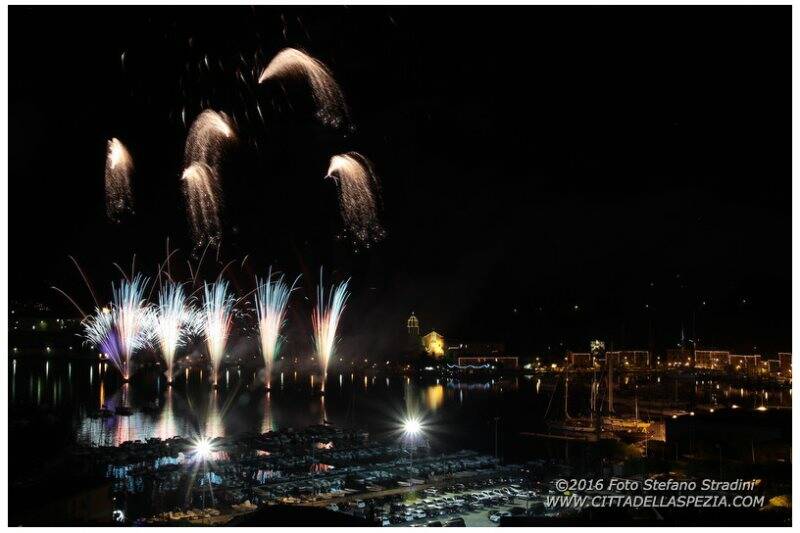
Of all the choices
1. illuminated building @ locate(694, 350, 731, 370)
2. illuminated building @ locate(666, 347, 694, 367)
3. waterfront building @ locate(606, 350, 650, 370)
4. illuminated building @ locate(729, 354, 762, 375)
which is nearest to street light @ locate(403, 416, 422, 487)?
illuminated building @ locate(729, 354, 762, 375)

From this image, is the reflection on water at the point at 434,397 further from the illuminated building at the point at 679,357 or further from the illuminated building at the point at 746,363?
the illuminated building at the point at 679,357

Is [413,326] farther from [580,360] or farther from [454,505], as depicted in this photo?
[454,505]

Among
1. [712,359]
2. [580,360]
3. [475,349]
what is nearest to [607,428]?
[580,360]

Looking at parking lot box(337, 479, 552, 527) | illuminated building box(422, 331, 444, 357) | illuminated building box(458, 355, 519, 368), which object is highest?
illuminated building box(422, 331, 444, 357)

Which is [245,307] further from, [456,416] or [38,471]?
[38,471]

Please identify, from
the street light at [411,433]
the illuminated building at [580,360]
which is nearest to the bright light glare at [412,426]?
the street light at [411,433]

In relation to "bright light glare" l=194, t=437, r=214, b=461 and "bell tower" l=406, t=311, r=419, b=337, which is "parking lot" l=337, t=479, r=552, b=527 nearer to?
"bright light glare" l=194, t=437, r=214, b=461
